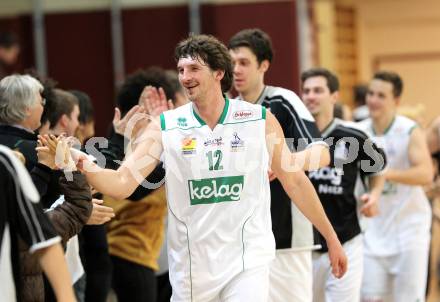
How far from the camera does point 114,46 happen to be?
494 inches

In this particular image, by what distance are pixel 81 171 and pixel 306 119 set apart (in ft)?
6.02

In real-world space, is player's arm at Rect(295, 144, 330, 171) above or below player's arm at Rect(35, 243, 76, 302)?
above

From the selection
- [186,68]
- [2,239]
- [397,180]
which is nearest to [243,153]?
[186,68]

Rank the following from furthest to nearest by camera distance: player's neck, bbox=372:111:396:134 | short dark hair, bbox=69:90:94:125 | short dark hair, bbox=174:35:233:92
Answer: player's neck, bbox=372:111:396:134 < short dark hair, bbox=69:90:94:125 < short dark hair, bbox=174:35:233:92

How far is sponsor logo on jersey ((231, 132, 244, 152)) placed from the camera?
4.93 m

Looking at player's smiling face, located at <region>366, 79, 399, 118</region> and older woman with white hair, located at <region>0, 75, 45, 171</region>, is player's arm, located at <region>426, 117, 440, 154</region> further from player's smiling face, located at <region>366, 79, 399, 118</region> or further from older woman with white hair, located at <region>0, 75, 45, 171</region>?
older woman with white hair, located at <region>0, 75, 45, 171</region>

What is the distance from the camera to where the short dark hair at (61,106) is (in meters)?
5.93

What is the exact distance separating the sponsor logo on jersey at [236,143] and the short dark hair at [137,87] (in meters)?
1.60

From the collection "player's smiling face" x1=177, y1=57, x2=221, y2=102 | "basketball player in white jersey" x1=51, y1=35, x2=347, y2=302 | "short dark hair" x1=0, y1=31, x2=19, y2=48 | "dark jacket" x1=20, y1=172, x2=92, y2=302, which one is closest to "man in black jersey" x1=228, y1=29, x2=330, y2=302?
"basketball player in white jersey" x1=51, y1=35, x2=347, y2=302

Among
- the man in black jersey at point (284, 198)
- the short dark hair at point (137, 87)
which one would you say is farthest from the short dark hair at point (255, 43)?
the short dark hair at point (137, 87)

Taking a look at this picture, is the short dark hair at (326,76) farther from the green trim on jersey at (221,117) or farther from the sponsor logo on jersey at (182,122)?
the sponsor logo on jersey at (182,122)

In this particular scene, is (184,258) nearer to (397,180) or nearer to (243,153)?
(243,153)

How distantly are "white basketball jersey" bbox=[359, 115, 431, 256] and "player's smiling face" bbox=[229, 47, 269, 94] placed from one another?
199 centimetres

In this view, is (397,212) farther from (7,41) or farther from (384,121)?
(7,41)
